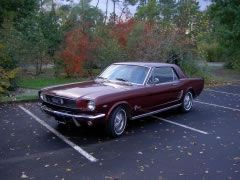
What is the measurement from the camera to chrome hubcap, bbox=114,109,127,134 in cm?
830

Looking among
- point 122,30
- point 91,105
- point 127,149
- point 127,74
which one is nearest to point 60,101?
point 91,105

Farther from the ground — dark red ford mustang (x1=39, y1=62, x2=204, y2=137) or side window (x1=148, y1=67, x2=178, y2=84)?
side window (x1=148, y1=67, x2=178, y2=84)

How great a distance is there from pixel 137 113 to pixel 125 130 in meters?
0.47

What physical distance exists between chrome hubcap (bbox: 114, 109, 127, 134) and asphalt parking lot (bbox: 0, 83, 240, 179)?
18cm

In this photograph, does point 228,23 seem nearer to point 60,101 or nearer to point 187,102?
point 187,102

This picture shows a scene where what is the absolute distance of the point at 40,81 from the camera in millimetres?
17141

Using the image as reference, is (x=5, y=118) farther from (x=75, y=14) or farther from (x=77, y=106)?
(x=75, y=14)

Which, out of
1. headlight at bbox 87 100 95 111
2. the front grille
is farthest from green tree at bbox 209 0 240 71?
headlight at bbox 87 100 95 111

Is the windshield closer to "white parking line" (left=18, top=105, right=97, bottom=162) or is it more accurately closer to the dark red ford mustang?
the dark red ford mustang

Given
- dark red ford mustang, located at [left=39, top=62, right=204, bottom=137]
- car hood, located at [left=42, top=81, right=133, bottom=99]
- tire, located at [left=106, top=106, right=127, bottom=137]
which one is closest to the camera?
dark red ford mustang, located at [left=39, top=62, right=204, bottom=137]

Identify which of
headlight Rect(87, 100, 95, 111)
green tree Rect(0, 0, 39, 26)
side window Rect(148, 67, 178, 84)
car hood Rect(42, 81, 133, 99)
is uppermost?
green tree Rect(0, 0, 39, 26)

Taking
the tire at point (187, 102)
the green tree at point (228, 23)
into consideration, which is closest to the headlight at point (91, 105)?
the tire at point (187, 102)

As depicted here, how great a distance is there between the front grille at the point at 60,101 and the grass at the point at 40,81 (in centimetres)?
697

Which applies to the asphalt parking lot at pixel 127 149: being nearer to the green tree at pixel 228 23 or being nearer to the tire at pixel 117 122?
the tire at pixel 117 122
